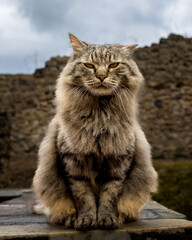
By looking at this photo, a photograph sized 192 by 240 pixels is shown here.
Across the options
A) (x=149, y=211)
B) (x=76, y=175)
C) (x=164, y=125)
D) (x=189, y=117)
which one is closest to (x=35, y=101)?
(x=164, y=125)

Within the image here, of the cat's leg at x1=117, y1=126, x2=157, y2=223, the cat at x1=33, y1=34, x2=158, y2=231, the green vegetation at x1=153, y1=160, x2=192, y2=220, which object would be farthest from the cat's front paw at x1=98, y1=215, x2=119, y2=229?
the green vegetation at x1=153, y1=160, x2=192, y2=220

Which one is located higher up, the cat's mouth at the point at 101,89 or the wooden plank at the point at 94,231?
the cat's mouth at the point at 101,89

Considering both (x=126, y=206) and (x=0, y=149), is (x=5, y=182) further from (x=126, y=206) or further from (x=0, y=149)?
(x=126, y=206)

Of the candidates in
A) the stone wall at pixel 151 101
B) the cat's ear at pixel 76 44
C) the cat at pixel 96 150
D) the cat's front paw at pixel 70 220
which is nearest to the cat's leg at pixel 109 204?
the cat at pixel 96 150

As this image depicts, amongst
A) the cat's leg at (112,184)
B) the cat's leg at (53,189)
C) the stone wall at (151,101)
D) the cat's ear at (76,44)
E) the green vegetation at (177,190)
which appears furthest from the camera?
the stone wall at (151,101)

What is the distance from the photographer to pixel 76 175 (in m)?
1.96

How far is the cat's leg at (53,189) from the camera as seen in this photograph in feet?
6.80

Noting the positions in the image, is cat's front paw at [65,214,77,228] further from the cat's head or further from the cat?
the cat's head

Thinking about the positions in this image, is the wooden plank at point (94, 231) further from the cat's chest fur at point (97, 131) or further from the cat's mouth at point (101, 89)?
the cat's mouth at point (101, 89)

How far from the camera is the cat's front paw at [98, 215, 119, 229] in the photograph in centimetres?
185

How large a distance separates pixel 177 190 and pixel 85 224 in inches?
136

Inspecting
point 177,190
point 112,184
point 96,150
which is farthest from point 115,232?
point 177,190

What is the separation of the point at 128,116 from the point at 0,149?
4.75m

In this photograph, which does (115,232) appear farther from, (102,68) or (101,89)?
(102,68)
